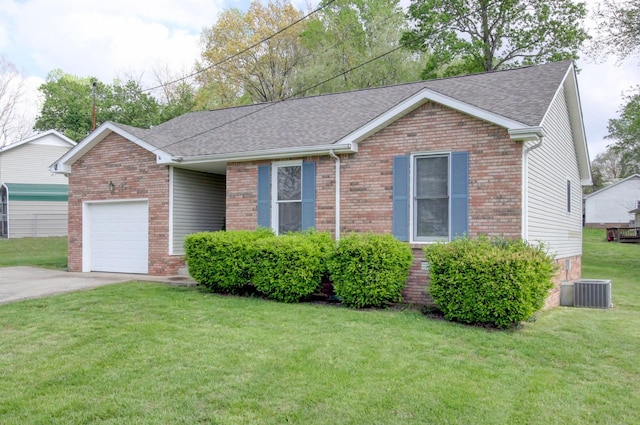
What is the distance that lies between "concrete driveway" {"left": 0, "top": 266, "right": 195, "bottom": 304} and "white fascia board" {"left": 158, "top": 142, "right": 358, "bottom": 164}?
2868 mm

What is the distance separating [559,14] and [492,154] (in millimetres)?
18769

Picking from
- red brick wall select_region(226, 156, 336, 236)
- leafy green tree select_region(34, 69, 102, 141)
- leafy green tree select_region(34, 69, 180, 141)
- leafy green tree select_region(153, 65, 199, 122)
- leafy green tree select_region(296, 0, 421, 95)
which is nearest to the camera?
red brick wall select_region(226, 156, 336, 236)

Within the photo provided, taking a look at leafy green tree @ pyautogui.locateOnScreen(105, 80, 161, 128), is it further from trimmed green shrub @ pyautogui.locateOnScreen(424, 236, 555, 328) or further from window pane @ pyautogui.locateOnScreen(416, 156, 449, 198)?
trimmed green shrub @ pyautogui.locateOnScreen(424, 236, 555, 328)

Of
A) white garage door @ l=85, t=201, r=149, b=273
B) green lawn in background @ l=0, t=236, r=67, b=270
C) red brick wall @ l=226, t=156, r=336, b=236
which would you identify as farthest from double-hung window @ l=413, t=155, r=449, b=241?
green lawn in background @ l=0, t=236, r=67, b=270

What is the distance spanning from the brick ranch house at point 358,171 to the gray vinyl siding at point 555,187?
1.6 inches

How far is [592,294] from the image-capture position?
10141 millimetres

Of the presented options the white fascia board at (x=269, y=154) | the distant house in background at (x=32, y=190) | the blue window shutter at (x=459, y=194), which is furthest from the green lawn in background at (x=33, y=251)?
the blue window shutter at (x=459, y=194)

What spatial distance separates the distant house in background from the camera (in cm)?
2634

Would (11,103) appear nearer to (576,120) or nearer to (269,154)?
(269,154)

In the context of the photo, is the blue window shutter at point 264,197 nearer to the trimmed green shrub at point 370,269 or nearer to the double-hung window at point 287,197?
the double-hung window at point 287,197

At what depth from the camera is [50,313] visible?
770 centimetres

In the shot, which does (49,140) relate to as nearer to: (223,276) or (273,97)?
(273,97)

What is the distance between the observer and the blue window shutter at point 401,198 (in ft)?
31.0

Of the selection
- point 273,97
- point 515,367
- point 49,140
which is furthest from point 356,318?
point 49,140
